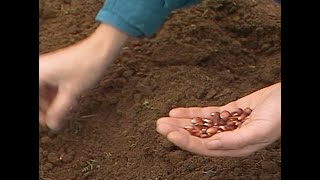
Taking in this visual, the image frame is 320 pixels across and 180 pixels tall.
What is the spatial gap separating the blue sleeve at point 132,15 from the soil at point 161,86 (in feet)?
1.66

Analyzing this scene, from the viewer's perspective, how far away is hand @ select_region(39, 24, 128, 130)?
5.32ft

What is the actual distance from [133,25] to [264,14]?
1174mm

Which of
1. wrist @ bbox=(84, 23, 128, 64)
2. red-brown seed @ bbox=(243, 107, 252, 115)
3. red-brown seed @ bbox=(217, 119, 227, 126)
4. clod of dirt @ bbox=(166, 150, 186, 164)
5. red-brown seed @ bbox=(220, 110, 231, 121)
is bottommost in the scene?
clod of dirt @ bbox=(166, 150, 186, 164)

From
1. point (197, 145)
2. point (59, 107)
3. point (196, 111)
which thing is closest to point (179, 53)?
point (196, 111)

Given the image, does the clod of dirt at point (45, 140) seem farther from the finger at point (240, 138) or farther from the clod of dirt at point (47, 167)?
the finger at point (240, 138)

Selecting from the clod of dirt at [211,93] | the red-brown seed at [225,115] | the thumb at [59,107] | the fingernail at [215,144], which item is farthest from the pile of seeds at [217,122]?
the thumb at [59,107]

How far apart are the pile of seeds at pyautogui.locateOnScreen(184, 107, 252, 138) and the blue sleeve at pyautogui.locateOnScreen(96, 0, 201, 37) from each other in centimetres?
37

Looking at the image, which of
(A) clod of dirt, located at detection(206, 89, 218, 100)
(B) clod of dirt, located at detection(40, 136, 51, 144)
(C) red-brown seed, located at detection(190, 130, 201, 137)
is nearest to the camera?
(C) red-brown seed, located at detection(190, 130, 201, 137)

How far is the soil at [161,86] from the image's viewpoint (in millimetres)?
2018

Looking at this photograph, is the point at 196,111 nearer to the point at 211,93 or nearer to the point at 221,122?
the point at 221,122

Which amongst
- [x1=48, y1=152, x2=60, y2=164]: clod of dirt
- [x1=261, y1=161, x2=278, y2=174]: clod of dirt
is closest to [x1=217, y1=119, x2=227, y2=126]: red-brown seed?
[x1=261, y1=161, x2=278, y2=174]: clod of dirt

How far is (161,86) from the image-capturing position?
2.30 m

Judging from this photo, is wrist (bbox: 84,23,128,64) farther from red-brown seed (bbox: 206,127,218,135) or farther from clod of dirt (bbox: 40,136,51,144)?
clod of dirt (bbox: 40,136,51,144)
